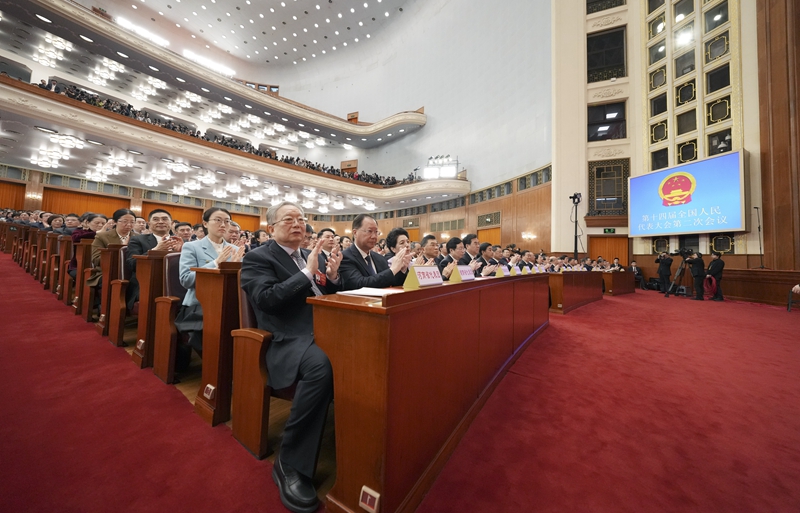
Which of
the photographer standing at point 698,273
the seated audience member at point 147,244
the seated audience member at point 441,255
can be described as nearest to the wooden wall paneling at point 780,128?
the photographer standing at point 698,273

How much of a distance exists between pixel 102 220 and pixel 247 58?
Answer: 2317 cm

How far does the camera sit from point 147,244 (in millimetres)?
2639

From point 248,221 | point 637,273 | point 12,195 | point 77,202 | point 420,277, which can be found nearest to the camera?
point 420,277

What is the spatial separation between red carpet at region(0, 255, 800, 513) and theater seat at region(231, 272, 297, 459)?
0.08 meters

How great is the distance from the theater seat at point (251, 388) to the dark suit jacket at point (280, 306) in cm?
4

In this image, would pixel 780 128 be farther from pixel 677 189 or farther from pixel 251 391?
pixel 251 391

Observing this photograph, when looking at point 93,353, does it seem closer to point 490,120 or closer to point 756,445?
point 756,445

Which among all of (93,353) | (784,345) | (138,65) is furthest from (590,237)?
(138,65)

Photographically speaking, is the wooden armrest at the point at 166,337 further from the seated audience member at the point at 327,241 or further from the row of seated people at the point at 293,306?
the seated audience member at the point at 327,241

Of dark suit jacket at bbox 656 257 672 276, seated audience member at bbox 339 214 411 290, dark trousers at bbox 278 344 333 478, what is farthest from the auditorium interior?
dark suit jacket at bbox 656 257 672 276

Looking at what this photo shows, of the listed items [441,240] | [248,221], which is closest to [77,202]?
[248,221]

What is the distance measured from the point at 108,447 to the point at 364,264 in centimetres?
149

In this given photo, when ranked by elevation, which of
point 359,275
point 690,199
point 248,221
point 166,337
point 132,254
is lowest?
point 166,337

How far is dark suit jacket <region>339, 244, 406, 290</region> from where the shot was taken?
1876 millimetres
